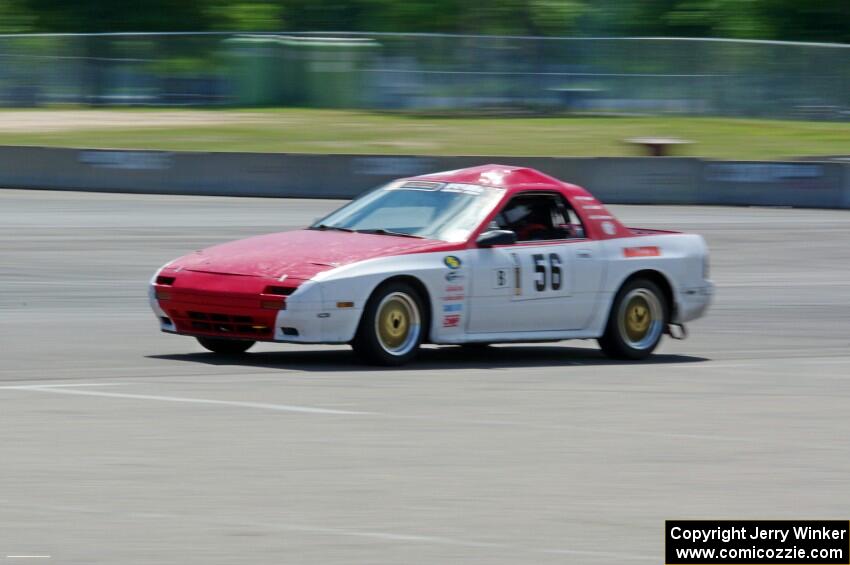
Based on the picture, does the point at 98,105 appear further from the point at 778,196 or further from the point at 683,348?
the point at 683,348

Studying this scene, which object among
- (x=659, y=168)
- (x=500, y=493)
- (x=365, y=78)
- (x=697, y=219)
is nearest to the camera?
(x=500, y=493)

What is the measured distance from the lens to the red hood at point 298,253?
9.88 meters

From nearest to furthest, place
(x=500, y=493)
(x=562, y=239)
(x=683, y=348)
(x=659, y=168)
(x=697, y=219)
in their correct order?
(x=500, y=493) → (x=562, y=239) → (x=683, y=348) → (x=697, y=219) → (x=659, y=168)

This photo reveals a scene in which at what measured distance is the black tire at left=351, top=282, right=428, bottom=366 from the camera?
9922 millimetres

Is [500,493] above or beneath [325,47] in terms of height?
beneath

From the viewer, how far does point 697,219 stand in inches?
924

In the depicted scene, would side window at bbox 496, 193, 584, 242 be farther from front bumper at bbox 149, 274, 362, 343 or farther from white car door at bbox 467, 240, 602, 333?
front bumper at bbox 149, 274, 362, 343

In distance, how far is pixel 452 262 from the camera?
10.3 meters

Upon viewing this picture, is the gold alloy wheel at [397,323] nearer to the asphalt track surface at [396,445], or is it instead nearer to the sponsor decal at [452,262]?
the asphalt track surface at [396,445]

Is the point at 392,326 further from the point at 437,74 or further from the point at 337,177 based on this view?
the point at 437,74

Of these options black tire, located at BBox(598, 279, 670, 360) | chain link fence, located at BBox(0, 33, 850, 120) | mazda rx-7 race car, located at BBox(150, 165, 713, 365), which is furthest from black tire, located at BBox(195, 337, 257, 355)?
chain link fence, located at BBox(0, 33, 850, 120)

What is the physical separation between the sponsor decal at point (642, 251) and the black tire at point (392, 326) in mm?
1962

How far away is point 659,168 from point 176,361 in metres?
16.5

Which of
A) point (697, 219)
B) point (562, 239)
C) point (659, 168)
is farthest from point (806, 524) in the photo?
point (659, 168)
